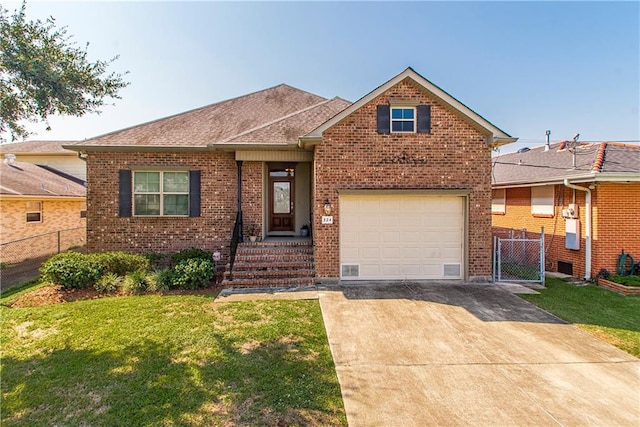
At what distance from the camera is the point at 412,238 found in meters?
8.95

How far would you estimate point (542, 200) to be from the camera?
11516 millimetres

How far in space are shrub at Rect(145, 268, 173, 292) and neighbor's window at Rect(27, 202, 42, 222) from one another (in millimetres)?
10467

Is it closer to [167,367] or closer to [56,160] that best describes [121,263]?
[167,367]

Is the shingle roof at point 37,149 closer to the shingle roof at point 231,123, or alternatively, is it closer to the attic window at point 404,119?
the shingle roof at point 231,123

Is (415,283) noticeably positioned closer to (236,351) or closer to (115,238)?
(236,351)

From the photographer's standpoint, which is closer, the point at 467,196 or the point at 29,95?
the point at 29,95

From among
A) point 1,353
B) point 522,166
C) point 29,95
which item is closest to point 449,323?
point 1,353

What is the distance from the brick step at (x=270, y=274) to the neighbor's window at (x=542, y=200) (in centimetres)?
912

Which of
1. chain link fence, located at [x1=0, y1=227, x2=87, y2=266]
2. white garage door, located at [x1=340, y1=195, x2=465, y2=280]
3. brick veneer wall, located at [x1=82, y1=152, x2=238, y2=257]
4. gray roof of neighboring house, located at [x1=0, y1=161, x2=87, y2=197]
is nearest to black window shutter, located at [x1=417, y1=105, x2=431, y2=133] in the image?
white garage door, located at [x1=340, y1=195, x2=465, y2=280]

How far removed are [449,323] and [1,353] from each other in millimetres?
7690

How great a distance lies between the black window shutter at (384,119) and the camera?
8.76 metres

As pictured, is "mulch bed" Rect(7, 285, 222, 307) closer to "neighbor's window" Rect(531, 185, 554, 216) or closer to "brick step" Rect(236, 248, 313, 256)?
"brick step" Rect(236, 248, 313, 256)

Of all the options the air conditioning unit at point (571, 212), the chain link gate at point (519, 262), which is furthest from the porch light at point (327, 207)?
the air conditioning unit at point (571, 212)

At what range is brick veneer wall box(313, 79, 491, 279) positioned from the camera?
28.6ft
